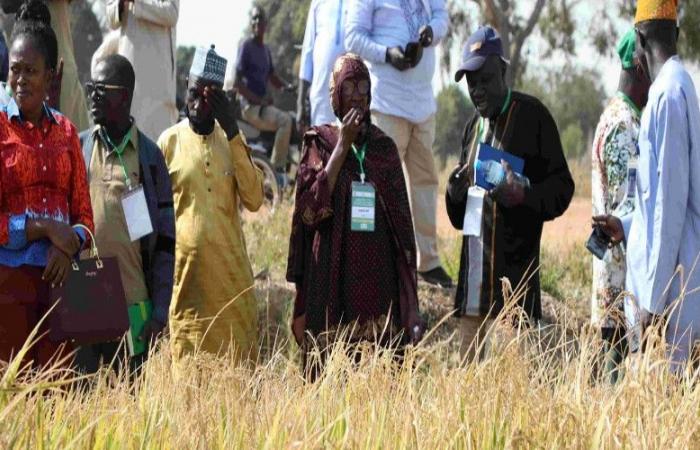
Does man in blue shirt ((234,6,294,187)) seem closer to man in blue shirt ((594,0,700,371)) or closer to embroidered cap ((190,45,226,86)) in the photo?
embroidered cap ((190,45,226,86))

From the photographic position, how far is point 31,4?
687 centimetres

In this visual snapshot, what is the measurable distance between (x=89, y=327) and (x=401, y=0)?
3.44 meters

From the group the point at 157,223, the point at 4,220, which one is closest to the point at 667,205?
the point at 157,223

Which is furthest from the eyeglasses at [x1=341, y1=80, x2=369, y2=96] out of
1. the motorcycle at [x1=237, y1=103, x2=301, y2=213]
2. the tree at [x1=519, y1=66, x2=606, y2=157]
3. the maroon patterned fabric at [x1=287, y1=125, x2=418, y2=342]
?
the tree at [x1=519, y1=66, x2=606, y2=157]

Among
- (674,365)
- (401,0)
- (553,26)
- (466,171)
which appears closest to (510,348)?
(674,365)

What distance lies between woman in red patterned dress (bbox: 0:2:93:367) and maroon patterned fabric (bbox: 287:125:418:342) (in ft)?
3.31

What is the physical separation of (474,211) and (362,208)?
62cm

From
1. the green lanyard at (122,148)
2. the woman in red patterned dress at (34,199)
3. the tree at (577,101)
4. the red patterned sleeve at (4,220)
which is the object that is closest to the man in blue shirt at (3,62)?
the green lanyard at (122,148)

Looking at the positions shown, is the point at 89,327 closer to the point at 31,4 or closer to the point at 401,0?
the point at 31,4

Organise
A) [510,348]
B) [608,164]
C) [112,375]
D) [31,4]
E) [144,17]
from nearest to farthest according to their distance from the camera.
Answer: [510,348], [112,375], [608,164], [31,4], [144,17]

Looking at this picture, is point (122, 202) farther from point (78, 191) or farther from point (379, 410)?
point (379, 410)

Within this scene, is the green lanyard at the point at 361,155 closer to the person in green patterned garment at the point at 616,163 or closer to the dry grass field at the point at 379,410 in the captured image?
the person in green patterned garment at the point at 616,163

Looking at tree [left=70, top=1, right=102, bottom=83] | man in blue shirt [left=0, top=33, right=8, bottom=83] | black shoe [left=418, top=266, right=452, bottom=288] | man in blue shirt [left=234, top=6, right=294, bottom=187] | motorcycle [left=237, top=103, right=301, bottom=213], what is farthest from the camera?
tree [left=70, top=1, right=102, bottom=83]

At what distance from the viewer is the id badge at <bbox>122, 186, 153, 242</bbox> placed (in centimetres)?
572
